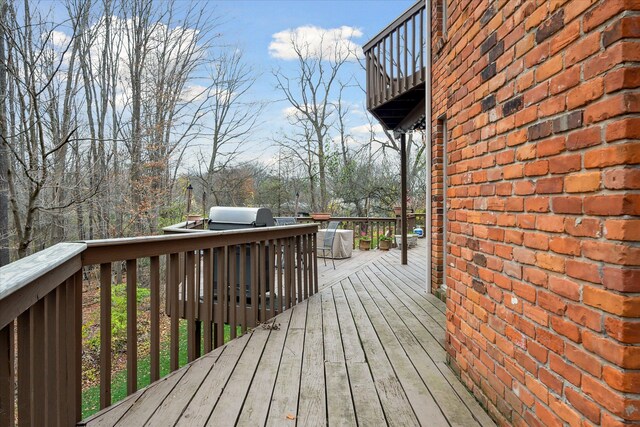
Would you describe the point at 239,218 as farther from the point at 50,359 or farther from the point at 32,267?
the point at 32,267

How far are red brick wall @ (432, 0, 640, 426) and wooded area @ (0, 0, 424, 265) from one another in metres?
5.08

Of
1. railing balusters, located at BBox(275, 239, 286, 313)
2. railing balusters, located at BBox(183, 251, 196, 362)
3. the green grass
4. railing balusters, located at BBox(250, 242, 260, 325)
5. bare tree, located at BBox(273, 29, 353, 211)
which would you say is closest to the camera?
railing balusters, located at BBox(183, 251, 196, 362)

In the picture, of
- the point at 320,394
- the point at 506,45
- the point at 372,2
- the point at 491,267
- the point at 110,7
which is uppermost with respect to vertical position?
the point at 372,2

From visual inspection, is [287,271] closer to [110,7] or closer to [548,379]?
[548,379]

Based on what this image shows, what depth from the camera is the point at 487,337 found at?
6.10ft

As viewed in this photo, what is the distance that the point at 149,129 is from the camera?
9805mm

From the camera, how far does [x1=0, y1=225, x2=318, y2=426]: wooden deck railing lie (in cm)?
112

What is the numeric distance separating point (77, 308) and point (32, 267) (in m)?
0.66

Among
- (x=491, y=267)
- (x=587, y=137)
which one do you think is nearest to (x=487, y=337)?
(x=491, y=267)

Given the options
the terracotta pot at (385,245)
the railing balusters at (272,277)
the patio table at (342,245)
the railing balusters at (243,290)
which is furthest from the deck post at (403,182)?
the railing balusters at (243,290)

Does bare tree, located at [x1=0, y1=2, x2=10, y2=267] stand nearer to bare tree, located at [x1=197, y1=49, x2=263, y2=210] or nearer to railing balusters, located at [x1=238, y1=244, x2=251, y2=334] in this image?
railing balusters, located at [x1=238, y1=244, x2=251, y2=334]

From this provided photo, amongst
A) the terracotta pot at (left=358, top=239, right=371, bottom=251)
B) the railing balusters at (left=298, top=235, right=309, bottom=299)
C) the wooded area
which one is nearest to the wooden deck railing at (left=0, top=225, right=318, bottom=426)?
the railing balusters at (left=298, top=235, right=309, bottom=299)

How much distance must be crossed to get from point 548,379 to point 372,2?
14.9 m

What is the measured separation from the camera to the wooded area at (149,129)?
5910 mm
